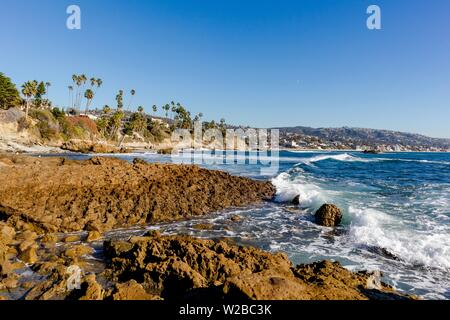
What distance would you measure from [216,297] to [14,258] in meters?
7.23

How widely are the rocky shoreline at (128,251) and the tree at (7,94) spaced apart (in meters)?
59.9

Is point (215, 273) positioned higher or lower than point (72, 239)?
higher

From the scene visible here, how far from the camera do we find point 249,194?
792 inches

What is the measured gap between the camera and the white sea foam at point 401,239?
966 centimetres

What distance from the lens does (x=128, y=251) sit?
827 cm

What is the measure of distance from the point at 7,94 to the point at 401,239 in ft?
263

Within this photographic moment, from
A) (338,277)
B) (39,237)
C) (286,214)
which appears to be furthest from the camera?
(286,214)

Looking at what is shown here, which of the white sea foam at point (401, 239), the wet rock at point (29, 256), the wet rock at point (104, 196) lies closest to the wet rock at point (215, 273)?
the wet rock at point (29, 256)

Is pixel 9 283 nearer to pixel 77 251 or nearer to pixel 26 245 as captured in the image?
pixel 77 251

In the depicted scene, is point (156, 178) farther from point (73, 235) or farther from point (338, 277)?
point (338, 277)

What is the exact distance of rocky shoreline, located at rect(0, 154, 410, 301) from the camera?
5547mm

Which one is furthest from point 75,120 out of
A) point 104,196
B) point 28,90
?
point 104,196

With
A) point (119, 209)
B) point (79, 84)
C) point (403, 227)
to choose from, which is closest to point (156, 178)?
point (119, 209)

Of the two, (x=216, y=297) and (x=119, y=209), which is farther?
(x=119, y=209)
